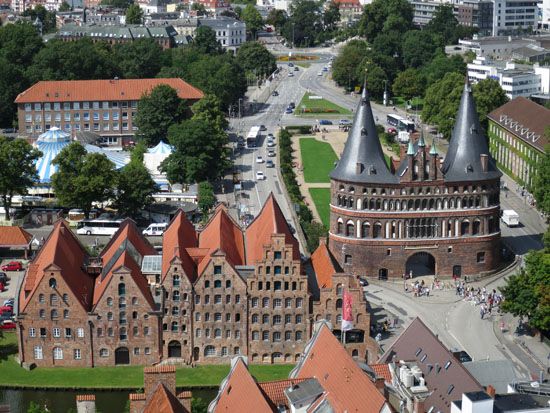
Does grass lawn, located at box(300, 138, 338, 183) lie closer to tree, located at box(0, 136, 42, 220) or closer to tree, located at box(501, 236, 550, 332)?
tree, located at box(0, 136, 42, 220)

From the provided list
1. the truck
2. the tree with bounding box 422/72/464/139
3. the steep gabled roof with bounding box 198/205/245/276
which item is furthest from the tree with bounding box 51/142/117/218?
the tree with bounding box 422/72/464/139

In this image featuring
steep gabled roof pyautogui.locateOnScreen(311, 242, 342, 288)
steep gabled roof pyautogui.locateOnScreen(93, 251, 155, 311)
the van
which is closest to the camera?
steep gabled roof pyautogui.locateOnScreen(93, 251, 155, 311)

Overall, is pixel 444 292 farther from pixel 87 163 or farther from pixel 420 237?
pixel 87 163

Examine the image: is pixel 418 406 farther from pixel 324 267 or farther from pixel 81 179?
pixel 81 179

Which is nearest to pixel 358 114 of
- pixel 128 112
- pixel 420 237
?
pixel 420 237

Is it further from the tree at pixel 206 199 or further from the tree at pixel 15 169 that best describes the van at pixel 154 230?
the tree at pixel 15 169

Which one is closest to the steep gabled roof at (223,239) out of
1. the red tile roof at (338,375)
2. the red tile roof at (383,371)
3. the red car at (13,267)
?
the red tile roof at (338,375)
